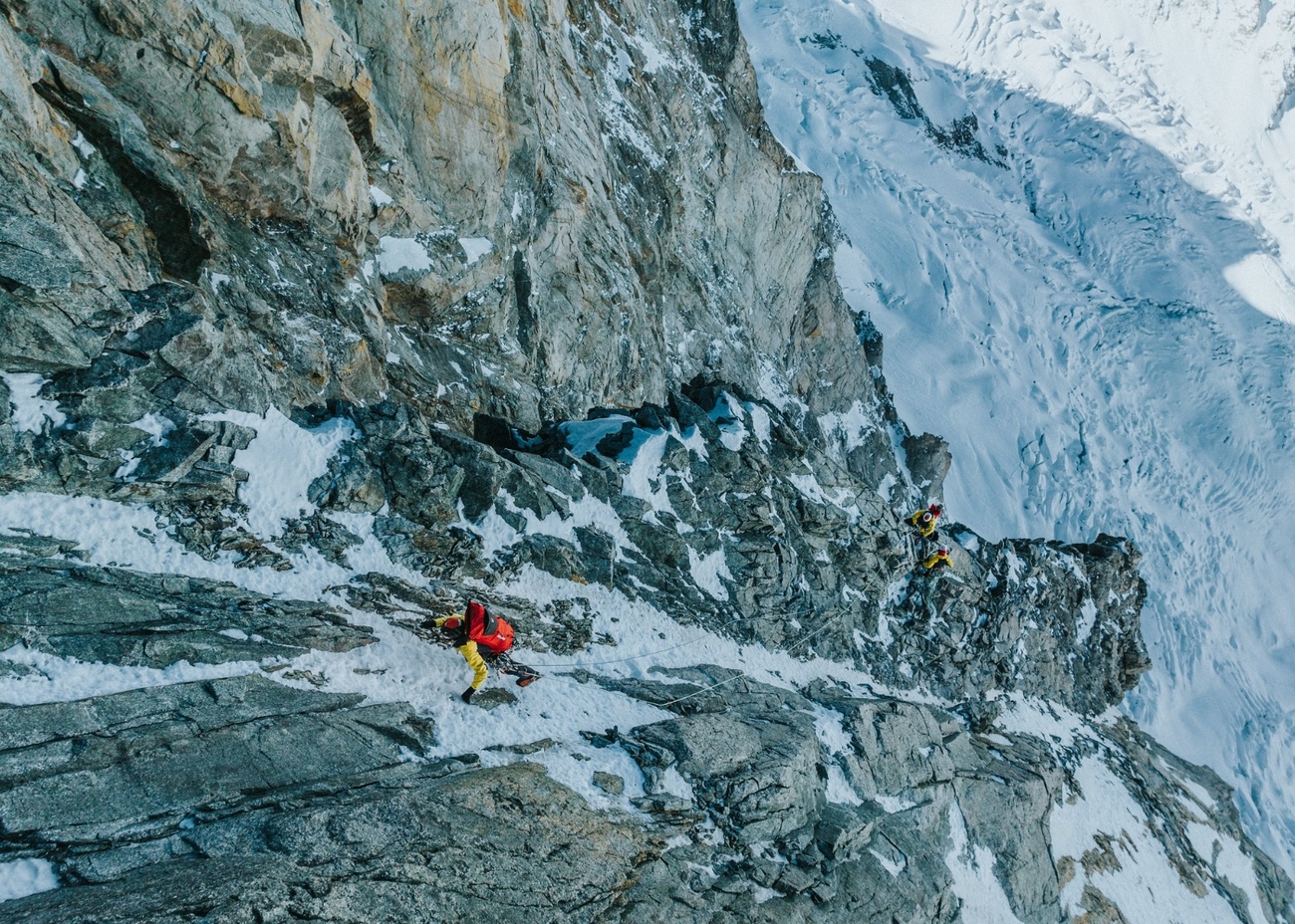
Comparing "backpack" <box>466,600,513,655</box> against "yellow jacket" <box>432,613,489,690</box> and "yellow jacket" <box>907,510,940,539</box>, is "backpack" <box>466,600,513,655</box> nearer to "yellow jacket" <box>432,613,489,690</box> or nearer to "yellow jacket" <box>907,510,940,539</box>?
"yellow jacket" <box>432,613,489,690</box>

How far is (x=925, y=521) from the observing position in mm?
26469

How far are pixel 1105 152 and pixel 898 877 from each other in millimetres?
75070

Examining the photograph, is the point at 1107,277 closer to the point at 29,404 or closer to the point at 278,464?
the point at 278,464

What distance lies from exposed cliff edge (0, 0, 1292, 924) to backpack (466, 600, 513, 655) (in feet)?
2.47

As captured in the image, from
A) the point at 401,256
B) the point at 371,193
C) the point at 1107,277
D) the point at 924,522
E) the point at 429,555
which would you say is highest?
the point at 1107,277

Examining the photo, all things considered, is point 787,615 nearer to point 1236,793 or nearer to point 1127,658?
point 1127,658

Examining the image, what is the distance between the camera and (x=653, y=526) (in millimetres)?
19500

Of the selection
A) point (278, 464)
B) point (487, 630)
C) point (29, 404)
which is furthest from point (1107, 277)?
point (29, 404)

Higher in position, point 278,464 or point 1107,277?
point 1107,277

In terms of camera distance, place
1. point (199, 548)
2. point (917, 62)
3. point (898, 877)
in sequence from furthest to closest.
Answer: point (917, 62) → point (898, 877) → point (199, 548)

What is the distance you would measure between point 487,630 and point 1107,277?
67.4 meters

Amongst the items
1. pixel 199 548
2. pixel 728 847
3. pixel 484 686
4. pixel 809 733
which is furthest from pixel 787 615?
pixel 199 548

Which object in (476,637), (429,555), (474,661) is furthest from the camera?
(429,555)

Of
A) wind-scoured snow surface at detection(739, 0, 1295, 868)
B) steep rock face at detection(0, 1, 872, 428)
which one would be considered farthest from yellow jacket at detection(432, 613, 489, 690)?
wind-scoured snow surface at detection(739, 0, 1295, 868)
